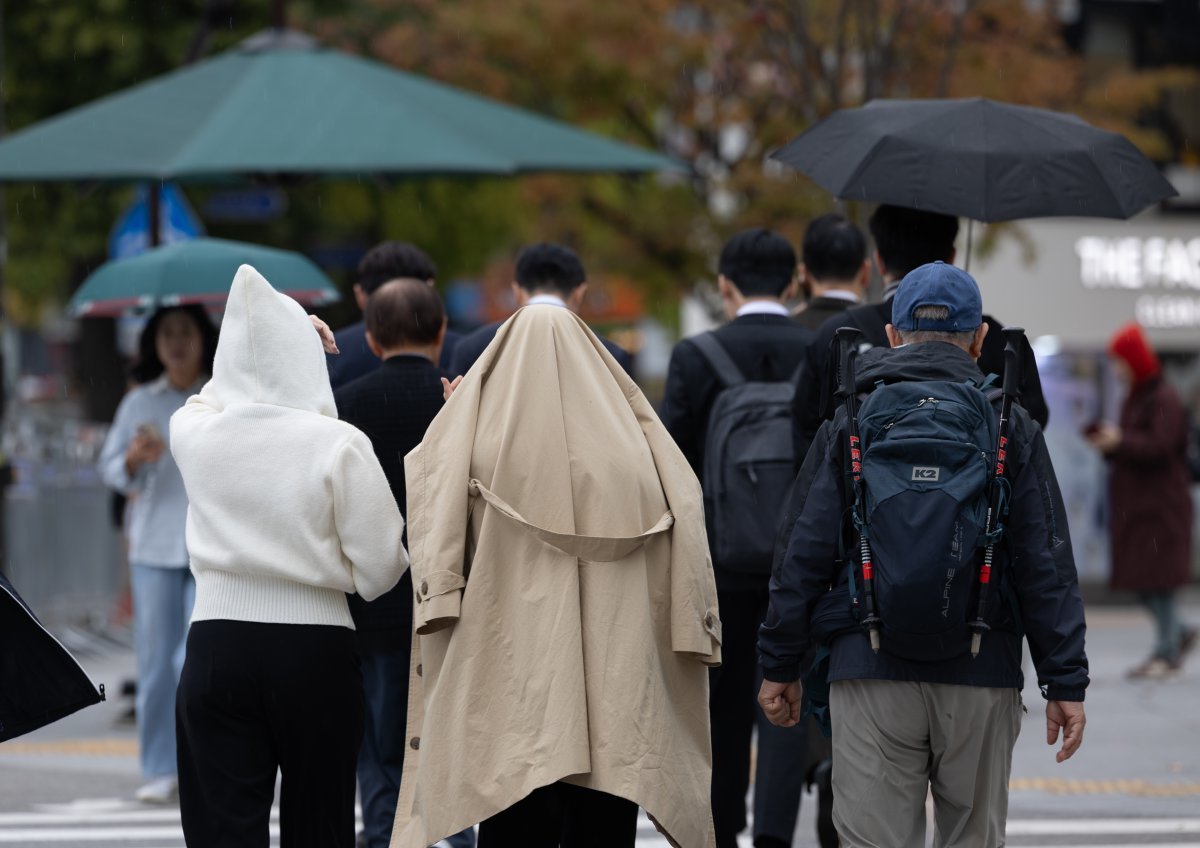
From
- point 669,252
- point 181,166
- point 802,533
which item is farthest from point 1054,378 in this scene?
point 802,533

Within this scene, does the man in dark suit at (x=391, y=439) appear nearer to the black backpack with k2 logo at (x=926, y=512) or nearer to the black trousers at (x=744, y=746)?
the black trousers at (x=744, y=746)

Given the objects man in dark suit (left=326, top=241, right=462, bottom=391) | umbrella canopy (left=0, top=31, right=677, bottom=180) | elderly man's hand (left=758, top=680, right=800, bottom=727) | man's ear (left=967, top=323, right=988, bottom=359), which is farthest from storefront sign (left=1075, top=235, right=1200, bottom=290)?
elderly man's hand (left=758, top=680, right=800, bottom=727)

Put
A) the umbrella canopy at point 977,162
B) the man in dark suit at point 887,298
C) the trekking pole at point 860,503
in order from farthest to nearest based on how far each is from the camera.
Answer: the umbrella canopy at point 977,162, the man in dark suit at point 887,298, the trekking pole at point 860,503

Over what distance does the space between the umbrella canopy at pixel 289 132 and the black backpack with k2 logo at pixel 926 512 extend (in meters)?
6.41

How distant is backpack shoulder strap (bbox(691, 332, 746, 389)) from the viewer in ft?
21.6

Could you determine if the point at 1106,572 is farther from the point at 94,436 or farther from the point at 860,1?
the point at 94,436

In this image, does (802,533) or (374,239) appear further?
(374,239)

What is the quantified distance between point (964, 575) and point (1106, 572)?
13255mm

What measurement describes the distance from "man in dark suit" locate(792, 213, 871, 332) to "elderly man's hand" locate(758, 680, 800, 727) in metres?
2.36

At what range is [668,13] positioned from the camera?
61.8 ft

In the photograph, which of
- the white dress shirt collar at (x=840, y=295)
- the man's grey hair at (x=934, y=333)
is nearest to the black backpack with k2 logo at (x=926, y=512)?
the man's grey hair at (x=934, y=333)

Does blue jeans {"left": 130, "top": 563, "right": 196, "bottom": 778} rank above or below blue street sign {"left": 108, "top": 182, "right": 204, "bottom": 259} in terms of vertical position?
below

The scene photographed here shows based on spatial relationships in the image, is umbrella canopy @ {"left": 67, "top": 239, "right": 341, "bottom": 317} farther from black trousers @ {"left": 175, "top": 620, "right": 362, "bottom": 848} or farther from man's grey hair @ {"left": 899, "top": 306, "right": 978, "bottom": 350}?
man's grey hair @ {"left": 899, "top": 306, "right": 978, "bottom": 350}

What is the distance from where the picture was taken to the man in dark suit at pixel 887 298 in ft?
19.7
